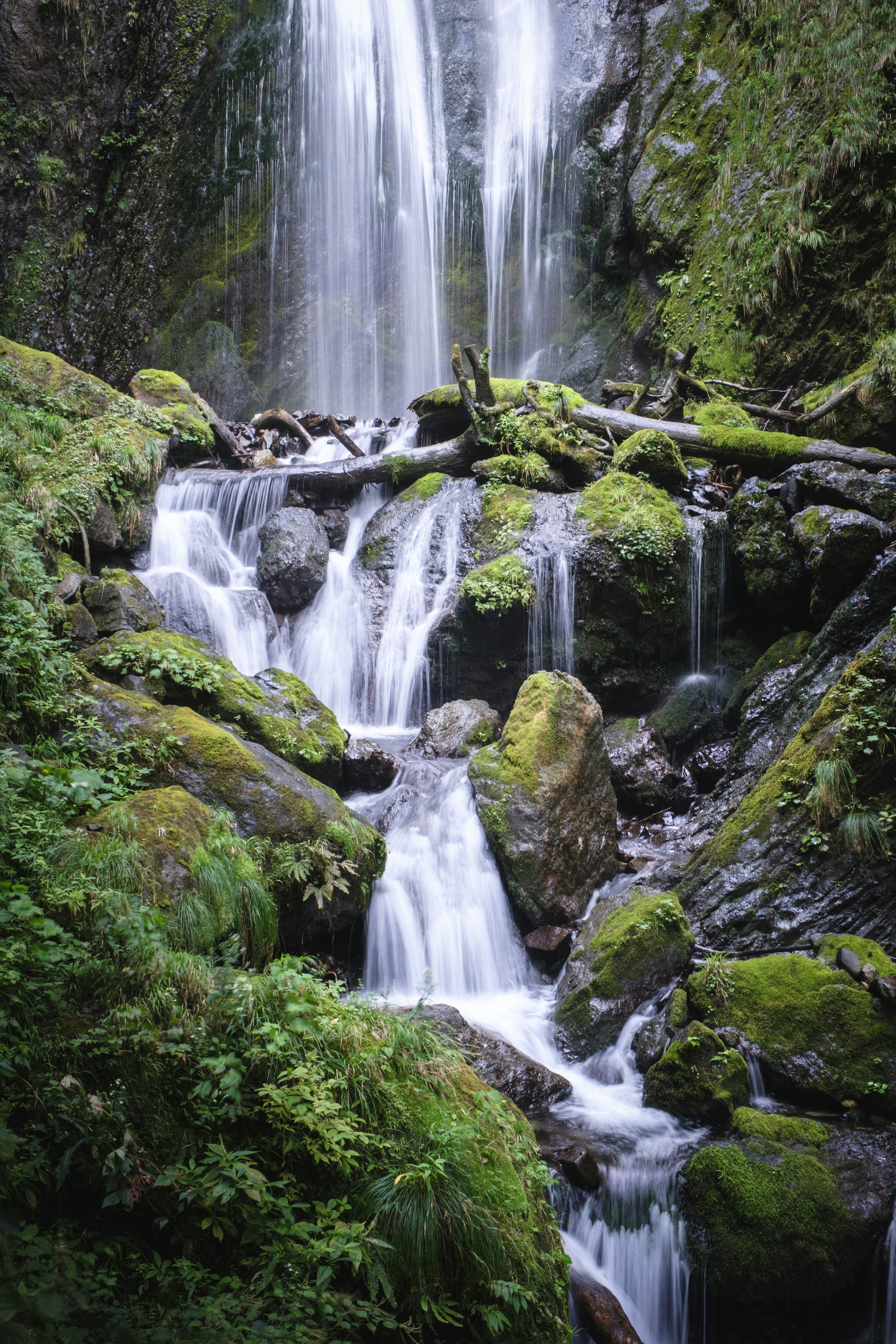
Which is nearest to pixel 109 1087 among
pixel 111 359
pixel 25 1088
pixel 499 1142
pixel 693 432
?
pixel 25 1088

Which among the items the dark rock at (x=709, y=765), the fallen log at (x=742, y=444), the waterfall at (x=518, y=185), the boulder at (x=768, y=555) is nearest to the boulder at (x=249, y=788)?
the dark rock at (x=709, y=765)

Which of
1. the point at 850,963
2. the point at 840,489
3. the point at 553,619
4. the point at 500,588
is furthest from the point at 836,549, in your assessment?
the point at 850,963

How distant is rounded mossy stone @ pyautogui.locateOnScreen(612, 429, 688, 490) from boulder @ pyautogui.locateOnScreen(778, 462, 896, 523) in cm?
148

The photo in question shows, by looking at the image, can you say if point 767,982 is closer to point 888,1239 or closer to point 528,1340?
point 888,1239

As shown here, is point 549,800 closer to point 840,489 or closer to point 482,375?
point 840,489

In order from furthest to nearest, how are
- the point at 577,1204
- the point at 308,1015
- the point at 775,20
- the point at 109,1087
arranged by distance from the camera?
the point at 775,20
the point at 577,1204
the point at 308,1015
the point at 109,1087

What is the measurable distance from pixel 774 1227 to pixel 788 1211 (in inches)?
4.1

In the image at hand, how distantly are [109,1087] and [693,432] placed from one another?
10.9 metres

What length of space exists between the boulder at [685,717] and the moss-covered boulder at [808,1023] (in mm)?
4452

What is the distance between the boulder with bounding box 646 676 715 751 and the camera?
9.29m

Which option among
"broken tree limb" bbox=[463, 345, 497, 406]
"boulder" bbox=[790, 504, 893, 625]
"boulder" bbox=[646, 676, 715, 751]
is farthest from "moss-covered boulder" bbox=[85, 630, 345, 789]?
"broken tree limb" bbox=[463, 345, 497, 406]

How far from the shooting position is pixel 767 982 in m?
4.85

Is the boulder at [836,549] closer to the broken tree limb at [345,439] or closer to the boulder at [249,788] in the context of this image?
the boulder at [249,788]

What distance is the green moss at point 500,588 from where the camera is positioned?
9.59 metres
